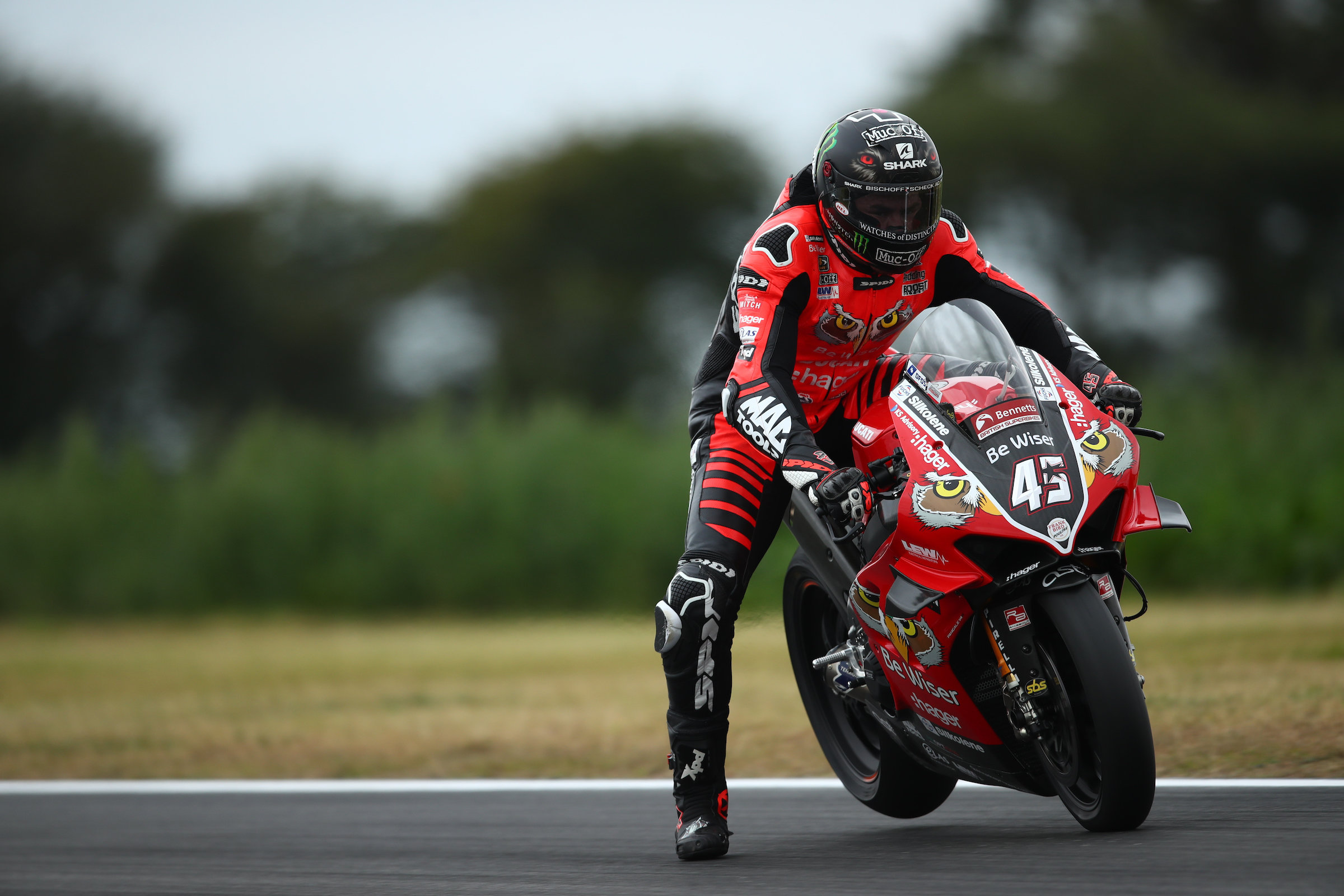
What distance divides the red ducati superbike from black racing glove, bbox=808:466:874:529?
11 centimetres

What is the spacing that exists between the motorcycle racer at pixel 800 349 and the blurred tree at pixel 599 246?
29.4 metres

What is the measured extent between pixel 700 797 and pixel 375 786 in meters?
2.49

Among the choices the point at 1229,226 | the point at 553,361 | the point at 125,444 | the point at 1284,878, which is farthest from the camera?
the point at 553,361

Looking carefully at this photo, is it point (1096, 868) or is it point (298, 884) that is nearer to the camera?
point (1096, 868)

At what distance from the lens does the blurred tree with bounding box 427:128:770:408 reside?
121ft

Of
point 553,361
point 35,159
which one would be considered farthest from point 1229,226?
point 35,159

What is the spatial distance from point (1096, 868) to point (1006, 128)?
2696 cm

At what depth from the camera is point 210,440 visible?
26375mm

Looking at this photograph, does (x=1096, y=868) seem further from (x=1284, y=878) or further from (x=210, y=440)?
(x=210, y=440)

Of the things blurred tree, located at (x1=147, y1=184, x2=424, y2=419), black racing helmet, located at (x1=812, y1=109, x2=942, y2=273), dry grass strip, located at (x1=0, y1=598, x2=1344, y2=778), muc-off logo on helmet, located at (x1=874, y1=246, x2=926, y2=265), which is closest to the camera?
black racing helmet, located at (x1=812, y1=109, x2=942, y2=273)

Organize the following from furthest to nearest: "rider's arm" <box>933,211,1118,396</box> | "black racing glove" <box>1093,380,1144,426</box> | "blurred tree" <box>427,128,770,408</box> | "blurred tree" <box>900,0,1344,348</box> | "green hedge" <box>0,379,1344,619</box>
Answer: "blurred tree" <box>427,128,770,408</box>
"blurred tree" <box>900,0,1344,348</box>
"green hedge" <box>0,379,1344,619</box>
"rider's arm" <box>933,211,1118,396</box>
"black racing glove" <box>1093,380,1144,426</box>

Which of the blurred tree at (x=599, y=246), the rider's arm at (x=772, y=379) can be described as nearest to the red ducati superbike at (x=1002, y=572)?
the rider's arm at (x=772, y=379)

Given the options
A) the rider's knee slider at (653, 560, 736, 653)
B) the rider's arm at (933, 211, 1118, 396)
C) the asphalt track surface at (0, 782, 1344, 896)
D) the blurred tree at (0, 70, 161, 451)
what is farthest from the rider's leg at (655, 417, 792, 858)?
the blurred tree at (0, 70, 161, 451)

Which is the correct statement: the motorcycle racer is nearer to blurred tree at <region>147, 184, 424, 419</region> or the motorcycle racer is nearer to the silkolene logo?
the silkolene logo
